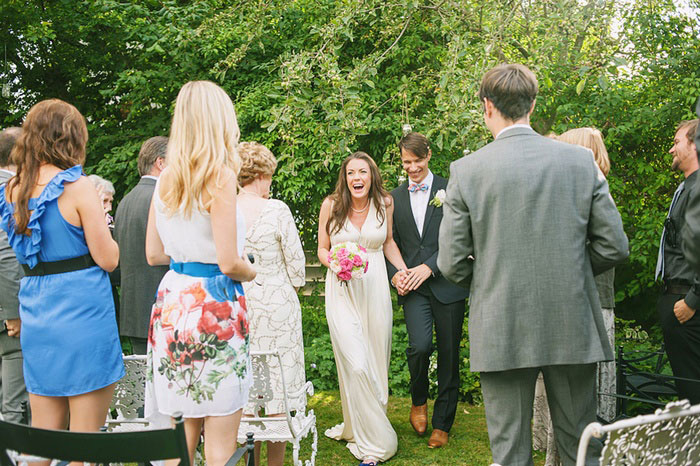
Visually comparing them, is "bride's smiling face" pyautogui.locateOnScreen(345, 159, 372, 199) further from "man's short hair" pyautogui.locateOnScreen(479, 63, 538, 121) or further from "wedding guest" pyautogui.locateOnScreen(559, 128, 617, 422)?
"man's short hair" pyautogui.locateOnScreen(479, 63, 538, 121)

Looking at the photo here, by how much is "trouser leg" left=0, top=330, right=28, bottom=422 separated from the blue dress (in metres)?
1.05

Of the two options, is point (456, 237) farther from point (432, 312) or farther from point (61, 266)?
point (432, 312)

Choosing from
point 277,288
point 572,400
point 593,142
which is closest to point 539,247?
point 572,400

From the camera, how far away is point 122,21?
25.1ft

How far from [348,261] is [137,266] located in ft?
4.87

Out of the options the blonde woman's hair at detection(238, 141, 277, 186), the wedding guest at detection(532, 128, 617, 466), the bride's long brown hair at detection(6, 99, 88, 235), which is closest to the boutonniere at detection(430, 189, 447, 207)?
the wedding guest at detection(532, 128, 617, 466)

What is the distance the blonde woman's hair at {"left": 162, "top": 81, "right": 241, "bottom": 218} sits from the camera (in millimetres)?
2803

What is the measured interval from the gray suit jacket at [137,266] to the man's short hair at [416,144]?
1.96 meters

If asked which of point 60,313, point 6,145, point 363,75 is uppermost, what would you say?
point 363,75

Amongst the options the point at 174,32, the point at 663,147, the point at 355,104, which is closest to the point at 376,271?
the point at 355,104

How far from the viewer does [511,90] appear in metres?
2.98

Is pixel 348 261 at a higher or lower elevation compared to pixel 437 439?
higher

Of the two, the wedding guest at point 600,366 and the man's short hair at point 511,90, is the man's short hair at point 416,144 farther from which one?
the man's short hair at point 511,90

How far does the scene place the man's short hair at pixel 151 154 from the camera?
15.2ft
